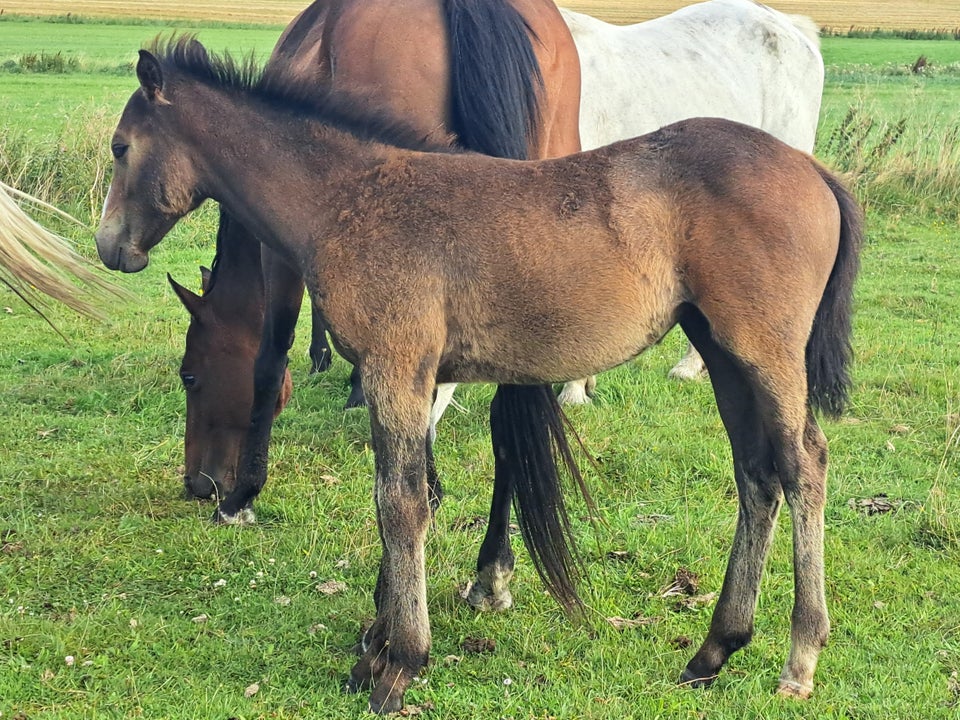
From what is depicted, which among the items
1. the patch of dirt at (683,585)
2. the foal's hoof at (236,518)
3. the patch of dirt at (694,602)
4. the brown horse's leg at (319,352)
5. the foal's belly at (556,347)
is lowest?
the brown horse's leg at (319,352)

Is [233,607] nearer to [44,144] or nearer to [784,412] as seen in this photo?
[784,412]

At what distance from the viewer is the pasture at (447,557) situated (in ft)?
11.6

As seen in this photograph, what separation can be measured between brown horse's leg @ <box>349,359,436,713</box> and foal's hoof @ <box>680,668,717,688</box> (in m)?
0.91

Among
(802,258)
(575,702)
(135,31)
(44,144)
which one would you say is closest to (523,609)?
(575,702)

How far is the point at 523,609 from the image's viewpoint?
4.12 m

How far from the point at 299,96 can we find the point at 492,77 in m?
0.99

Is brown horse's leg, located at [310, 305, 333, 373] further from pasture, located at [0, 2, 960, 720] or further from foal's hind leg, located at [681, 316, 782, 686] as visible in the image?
foal's hind leg, located at [681, 316, 782, 686]

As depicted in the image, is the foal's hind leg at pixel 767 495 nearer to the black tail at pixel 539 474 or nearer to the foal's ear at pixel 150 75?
the black tail at pixel 539 474

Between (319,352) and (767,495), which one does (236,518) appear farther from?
(767,495)

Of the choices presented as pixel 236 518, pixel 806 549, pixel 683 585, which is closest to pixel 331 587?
pixel 236 518

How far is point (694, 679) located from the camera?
3516 mm

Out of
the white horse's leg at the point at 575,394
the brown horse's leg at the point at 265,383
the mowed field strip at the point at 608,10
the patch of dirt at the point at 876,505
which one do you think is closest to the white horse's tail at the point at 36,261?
the brown horse's leg at the point at 265,383

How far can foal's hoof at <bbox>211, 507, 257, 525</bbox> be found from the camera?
4.95 m

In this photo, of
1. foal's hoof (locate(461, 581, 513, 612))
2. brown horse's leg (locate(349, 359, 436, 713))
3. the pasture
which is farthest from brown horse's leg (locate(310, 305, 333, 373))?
brown horse's leg (locate(349, 359, 436, 713))
